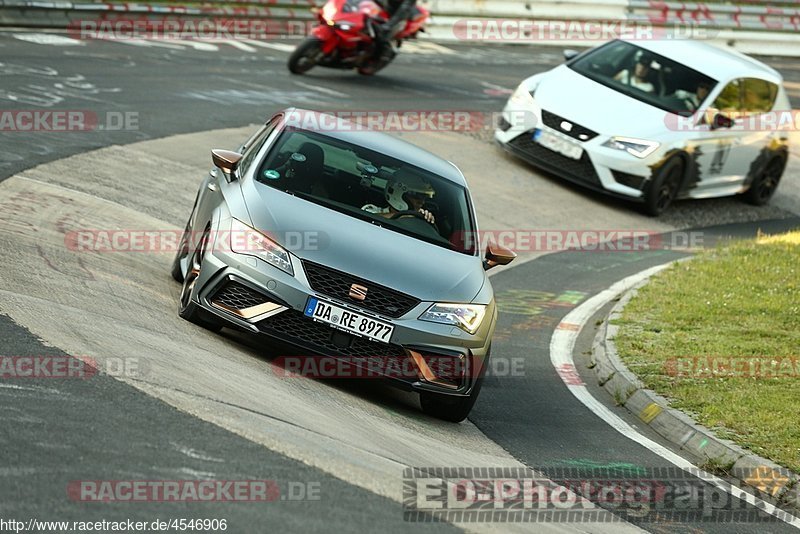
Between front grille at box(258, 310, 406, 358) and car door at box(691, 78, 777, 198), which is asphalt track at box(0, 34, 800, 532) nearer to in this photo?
front grille at box(258, 310, 406, 358)

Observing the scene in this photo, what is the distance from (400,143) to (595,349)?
2.81m

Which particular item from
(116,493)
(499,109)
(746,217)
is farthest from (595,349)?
(499,109)

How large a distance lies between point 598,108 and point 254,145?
28.1 feet

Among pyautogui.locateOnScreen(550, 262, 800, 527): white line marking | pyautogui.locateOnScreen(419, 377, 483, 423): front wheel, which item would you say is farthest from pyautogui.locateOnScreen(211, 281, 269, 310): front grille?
pyautogui.locateOnScreen(550, 262, 800, 527): white line marking

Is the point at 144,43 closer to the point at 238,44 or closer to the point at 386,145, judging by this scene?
the point at 238,44

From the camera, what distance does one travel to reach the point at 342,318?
7.96 metres

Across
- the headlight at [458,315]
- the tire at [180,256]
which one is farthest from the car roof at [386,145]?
the headlight at [458,315]

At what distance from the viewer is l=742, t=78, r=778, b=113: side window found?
18.6m

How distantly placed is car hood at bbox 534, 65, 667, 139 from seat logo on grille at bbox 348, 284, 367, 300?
9.52 metres

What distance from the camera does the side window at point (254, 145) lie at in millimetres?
9398

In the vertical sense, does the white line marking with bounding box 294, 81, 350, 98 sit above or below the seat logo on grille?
below

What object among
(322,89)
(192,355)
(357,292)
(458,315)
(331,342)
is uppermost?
(357,292)

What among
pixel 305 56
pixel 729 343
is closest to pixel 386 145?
pixel 729 343

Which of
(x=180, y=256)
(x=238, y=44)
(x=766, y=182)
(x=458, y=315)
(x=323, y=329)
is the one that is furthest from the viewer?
(x=238, y=44)
